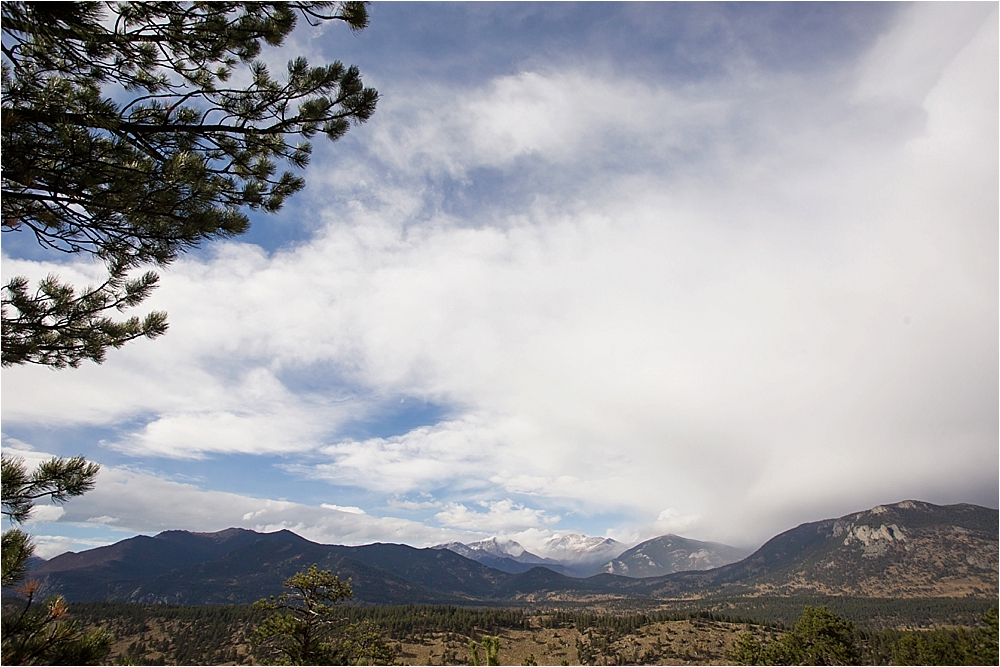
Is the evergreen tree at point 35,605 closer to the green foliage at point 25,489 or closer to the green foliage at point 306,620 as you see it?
the green foliage at point 25,489

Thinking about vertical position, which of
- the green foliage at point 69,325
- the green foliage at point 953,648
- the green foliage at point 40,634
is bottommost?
the green foliage at point 953,648

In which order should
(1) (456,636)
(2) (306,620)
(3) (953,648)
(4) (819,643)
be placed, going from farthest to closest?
(1) (456,636)
(3) (953,648)
(4) (819,643)
(2) (306,620)

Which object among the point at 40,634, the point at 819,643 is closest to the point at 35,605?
the point at 40,634

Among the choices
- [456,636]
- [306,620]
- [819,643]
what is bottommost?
[456,636]

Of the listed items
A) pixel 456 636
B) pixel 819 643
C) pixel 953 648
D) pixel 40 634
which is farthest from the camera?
pixel 456 636

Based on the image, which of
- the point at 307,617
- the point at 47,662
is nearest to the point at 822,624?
the point at 307,617

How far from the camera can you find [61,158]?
676 centimetres

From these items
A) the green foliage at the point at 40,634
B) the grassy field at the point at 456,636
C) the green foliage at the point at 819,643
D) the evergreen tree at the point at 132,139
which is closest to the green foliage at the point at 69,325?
the evergreen tree at the point at 132,139

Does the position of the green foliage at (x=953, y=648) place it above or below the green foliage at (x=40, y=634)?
below

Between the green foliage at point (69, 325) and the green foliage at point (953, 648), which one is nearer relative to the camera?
the green foliage at point (69, 325)

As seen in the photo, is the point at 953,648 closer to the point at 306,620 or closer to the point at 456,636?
the point at 306,620

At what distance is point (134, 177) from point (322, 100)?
11.1 ft

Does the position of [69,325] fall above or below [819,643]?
above

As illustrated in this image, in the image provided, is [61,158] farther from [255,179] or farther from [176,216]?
[255,179]
